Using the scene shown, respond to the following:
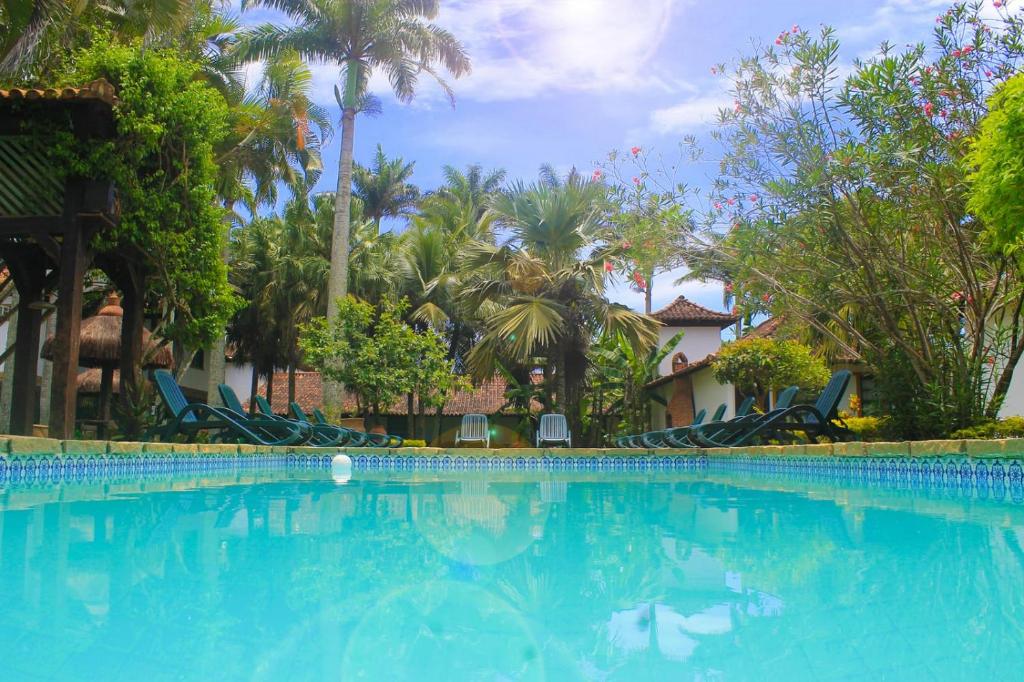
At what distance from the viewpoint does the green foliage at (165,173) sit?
9.90 metres

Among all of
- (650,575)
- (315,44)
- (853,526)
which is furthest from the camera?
(315,44)

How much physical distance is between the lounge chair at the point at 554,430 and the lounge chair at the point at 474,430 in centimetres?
229

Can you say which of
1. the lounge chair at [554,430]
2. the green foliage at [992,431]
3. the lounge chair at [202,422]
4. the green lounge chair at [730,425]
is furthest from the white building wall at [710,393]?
the lounge chair at [202,422]

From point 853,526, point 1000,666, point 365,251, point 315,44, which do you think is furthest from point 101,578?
point 365,251

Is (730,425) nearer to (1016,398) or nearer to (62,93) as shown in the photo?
(1016,398)

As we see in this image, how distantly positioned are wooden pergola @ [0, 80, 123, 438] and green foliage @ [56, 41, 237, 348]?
262 mm

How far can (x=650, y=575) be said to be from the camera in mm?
2988

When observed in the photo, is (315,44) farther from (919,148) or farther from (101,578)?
(101,578)

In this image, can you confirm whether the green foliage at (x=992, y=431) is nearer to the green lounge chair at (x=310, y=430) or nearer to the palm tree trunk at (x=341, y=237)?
the green lounge chair at (x=310, y=430)

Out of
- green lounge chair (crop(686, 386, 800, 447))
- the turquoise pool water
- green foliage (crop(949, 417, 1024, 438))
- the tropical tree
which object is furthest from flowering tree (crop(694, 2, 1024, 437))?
the tropical tree

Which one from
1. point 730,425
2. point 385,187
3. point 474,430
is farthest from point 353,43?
point 385,187

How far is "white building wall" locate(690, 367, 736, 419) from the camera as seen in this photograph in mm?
21891

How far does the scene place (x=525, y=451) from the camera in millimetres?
12438

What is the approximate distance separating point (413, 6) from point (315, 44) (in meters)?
2.96
